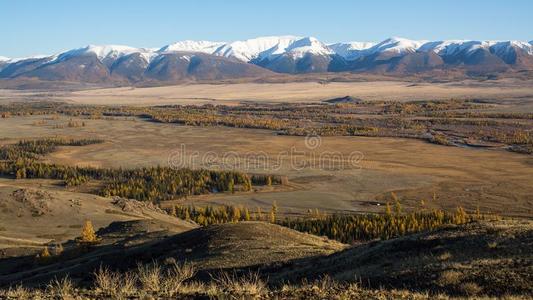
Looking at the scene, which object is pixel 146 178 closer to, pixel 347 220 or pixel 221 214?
pixel 221 214

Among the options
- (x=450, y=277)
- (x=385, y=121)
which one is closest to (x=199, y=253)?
(x=450, y=277)

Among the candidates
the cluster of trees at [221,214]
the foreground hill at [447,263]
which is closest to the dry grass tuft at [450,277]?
the foreground hill at [447,263]

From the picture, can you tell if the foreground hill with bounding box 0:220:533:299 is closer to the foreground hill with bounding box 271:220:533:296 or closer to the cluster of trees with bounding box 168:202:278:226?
the foreground hill with bounding box 271:220:533:296

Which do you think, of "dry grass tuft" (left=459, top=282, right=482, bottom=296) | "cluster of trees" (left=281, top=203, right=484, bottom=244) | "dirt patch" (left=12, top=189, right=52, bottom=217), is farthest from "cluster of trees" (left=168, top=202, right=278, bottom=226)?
"dry grass tuft" (left=459, top=282, right=482, bottom=296)

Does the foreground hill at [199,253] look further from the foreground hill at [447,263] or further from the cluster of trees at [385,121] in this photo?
the cluster of trees at [385,121]

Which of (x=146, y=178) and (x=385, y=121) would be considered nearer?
(x=146, y=178)
